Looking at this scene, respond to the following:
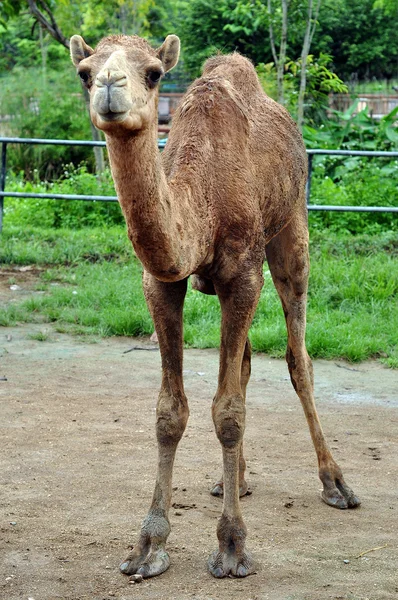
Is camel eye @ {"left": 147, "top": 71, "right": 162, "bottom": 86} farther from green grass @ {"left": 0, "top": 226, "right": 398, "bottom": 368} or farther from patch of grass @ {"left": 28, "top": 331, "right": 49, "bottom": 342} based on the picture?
patch of grass @ {"left": 28, "top": 331, "right": 49, "bottom": 342}

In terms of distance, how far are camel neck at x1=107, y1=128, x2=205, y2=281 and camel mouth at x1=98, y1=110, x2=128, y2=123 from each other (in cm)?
20

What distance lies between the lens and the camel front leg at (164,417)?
4559 mm

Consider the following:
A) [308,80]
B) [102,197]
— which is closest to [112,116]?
[102,197]

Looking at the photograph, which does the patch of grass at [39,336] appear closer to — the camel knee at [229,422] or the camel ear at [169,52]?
the camel knee at [229,422]

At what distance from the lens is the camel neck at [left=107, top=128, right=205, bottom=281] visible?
12.5ft

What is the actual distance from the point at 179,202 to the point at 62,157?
15.2 m

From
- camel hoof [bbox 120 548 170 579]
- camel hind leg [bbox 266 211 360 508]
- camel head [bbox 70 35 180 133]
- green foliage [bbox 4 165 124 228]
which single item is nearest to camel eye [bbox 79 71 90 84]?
camel head [bbox 70 35 180 133]

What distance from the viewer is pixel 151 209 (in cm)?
394

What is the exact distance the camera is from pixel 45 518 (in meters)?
5.12

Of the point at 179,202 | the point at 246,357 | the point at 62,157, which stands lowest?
the point at 62,157

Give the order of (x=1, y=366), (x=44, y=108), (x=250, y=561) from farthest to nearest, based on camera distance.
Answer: (x=44, y=108) < (x=1, y=366) < (x=250, y=561)

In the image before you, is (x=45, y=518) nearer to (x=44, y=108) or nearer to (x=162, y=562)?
(x=162, y=562)

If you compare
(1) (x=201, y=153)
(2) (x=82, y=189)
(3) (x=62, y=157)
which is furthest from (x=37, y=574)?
(3) (x=62, y=157)

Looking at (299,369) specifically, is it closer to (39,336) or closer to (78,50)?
(78,50)
